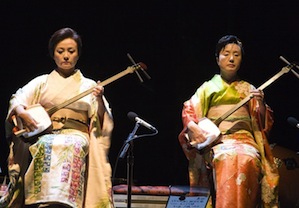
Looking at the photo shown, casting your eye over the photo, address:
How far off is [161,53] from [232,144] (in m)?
2.53

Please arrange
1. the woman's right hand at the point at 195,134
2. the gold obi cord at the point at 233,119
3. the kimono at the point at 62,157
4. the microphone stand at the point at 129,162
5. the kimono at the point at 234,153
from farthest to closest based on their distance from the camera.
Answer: the microphone stand at the point at 129,162
the gold obi cord at the point at 233,119
the woman's right hand at the point at 195,134
the kimono at the point at 234,153
the kimono at the point at 62,157

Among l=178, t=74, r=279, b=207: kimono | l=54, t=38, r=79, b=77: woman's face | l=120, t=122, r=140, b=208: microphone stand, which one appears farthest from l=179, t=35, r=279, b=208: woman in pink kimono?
l=54, t=38, r=79, b=77: woman's face

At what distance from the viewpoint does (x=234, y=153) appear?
3770 mm

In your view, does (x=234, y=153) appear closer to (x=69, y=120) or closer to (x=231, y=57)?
(x=231, y=57)

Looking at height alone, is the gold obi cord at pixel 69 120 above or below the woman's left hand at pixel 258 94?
below

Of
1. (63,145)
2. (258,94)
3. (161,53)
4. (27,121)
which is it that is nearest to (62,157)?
(63,145)

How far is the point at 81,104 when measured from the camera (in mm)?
4039

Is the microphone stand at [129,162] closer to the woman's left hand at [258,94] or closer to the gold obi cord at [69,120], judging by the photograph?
the gold obi cord at [69,120]

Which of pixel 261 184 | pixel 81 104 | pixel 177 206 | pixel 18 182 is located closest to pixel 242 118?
pixel 261 184

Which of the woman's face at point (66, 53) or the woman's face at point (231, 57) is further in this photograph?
the woman's face at point (231, 57)

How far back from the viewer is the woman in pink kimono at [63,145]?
354 centimetres

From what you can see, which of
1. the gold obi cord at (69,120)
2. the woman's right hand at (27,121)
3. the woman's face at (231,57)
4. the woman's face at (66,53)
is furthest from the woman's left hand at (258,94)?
the woman's right hand at (27,121)

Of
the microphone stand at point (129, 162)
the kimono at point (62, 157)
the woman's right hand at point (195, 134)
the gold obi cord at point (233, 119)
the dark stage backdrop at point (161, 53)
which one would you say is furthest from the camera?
the dark stage backdrop at point (161, 53)

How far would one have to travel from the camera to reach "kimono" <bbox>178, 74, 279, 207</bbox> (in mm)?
3695
